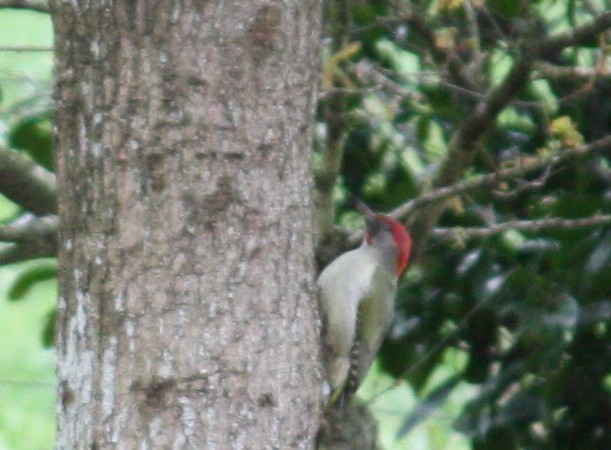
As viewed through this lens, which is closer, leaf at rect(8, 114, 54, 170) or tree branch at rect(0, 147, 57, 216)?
tree branch at rect(0, 147, 57, 216)

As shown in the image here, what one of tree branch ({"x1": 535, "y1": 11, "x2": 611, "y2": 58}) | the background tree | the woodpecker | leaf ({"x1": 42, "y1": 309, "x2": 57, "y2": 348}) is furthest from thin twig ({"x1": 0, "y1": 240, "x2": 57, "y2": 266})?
tree branch ({"x1": 535, "y1": 11, "x2": 611, "y2": 58})

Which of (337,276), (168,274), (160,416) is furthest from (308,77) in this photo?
(337,276)

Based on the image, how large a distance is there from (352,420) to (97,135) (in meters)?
1.95

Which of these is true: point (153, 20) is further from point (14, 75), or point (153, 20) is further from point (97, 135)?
point (14, 75)

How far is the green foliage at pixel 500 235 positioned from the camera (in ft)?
12.5

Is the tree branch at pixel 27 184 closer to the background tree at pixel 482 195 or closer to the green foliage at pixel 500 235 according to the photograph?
the background tree at pixel 482 195

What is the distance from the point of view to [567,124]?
357cm

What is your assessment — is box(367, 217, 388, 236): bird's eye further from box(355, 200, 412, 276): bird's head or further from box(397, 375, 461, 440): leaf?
box(397, 375, 461, 440): leaf

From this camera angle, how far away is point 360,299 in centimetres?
454

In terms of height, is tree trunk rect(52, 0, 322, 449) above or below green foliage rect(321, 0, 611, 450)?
above

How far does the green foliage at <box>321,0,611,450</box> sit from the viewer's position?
12.5 ft

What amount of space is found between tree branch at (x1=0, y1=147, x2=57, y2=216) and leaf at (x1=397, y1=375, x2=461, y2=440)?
1407mm

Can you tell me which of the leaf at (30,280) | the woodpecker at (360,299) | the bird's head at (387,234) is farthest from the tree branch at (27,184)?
the bird's head at (387,234)

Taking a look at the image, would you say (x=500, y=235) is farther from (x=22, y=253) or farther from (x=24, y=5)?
(x=24, y=5)
